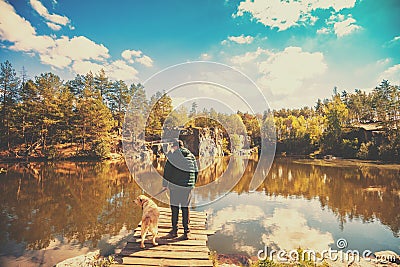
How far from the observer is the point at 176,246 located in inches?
202

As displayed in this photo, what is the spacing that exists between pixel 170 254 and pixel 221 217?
18.4 ft

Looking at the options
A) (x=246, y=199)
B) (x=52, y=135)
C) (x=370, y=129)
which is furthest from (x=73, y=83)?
(x=370, y=129)

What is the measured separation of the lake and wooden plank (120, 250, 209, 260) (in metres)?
1.86

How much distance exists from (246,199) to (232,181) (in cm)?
624

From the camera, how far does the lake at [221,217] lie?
23.9ft

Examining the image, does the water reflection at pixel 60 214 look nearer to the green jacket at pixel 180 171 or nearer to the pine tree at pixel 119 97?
the green jacket at pixel 180 171

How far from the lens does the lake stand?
287 inches

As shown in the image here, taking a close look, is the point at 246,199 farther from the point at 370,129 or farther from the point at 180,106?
the point at 370,129

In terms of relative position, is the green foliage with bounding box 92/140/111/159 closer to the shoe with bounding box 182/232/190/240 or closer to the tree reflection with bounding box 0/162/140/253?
the tree reflection with bounding box 0/162/140/253

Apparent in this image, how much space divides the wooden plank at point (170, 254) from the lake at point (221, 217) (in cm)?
186

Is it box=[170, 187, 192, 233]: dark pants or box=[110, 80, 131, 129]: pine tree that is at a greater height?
box=[110, 80, 131, 129]: pine tree

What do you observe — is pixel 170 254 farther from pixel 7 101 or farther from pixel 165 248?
pixel 7 101

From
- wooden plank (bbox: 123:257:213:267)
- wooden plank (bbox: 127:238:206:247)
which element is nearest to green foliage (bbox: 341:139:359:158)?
wooden plank (bbox: 127:238:206:247)

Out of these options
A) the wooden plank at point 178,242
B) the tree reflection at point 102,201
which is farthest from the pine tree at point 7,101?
the wooden plank at point 178,242
